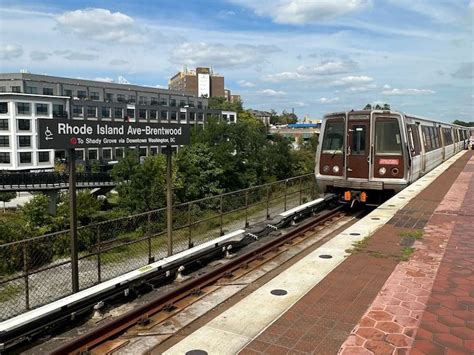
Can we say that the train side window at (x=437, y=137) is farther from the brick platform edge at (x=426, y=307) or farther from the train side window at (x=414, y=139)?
the brick platform edge at (x=426, y=307)

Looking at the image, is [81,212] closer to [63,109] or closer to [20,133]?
[20,133]

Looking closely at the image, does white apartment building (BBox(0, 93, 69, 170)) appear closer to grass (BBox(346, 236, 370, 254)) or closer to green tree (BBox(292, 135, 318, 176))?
green tree (BBox(292, 135, 318, 176))

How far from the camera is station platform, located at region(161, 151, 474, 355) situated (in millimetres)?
4621

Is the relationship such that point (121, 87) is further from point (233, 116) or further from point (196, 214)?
point (196, 214)

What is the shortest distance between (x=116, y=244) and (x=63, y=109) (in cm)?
6160

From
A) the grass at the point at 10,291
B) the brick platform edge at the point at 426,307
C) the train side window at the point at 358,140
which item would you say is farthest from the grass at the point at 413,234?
the grass at the point at 10,291

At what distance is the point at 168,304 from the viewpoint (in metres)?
6.41

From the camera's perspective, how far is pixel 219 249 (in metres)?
8.97

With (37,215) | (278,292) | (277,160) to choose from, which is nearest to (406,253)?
(278,292)

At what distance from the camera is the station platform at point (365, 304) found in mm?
4621

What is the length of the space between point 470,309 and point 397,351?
5.05 ft

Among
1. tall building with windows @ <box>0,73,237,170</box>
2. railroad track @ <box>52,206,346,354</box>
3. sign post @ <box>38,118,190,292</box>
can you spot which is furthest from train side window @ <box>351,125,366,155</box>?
tall building with windows @ <box>0,73,237,170</box>

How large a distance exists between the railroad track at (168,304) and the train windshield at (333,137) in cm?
419

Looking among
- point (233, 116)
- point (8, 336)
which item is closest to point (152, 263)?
point (8, 336)
